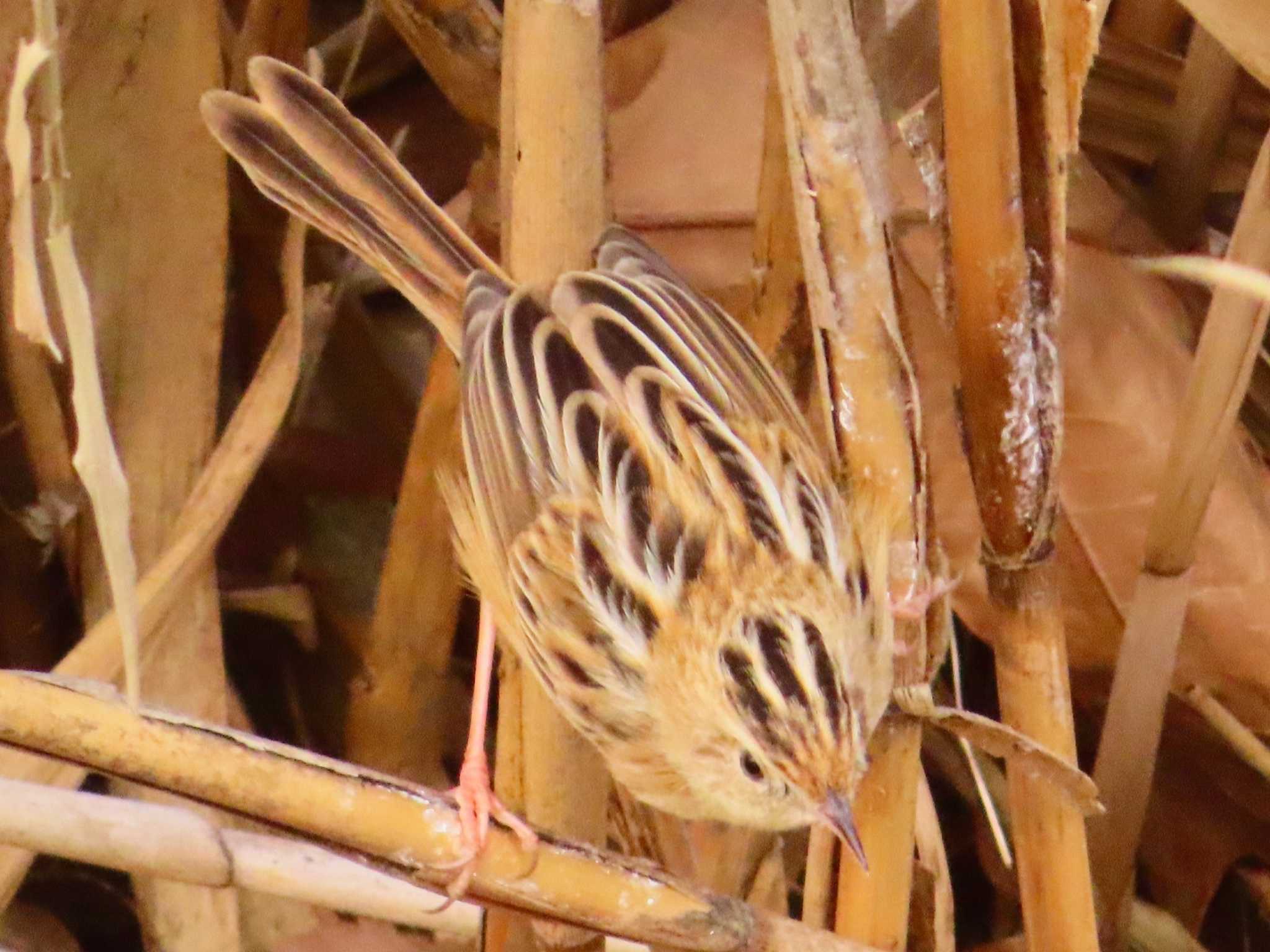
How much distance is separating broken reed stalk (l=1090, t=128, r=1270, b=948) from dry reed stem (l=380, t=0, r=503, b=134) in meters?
0.65

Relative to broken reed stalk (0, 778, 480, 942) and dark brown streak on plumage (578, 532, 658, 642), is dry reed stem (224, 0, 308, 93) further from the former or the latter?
broken reed stalk (0, 778, 480, 942)

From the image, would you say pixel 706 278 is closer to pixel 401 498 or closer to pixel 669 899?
pixel 401 498

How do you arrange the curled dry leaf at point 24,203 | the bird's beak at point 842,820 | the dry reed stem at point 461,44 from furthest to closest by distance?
the dry reed stem at point 461,44, the bird's beak at point 842,820, the curled dry leaf at point 24,203

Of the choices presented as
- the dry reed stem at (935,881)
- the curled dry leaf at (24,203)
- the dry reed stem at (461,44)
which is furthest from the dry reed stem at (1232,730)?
the curled dry leaf at (24,203)

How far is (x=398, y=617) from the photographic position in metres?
1.42

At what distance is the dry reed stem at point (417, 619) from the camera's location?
1.35 metres

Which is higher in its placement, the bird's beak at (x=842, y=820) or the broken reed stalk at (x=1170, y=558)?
the broken reed stalk at (x=1170, y=558)

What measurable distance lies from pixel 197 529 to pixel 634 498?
452 millimetres

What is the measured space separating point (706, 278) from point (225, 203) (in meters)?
0.51

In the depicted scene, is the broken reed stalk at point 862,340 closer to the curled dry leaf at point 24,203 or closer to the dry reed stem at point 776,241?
the dry reed stem at point 776,241

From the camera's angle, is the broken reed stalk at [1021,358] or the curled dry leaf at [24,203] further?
the broken reed stalk at [1021,358]

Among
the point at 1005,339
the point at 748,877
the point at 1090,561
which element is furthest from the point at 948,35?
the point at 748,877

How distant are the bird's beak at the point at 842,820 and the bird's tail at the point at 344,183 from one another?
0.52 metres

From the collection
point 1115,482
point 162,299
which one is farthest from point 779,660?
point 162,299
